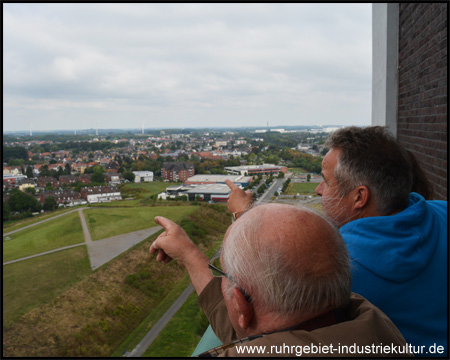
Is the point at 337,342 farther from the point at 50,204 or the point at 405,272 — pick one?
the point at 50,204

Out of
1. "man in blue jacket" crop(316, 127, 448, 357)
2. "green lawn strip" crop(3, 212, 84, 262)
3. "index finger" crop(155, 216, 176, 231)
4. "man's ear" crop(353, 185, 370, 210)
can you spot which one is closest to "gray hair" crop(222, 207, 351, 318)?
"man in blue jacket" crop(316, 127, 448, 357)

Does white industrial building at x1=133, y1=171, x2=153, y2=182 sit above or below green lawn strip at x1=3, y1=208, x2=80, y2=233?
above

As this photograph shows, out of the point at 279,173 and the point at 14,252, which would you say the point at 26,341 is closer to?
the point at 14,252

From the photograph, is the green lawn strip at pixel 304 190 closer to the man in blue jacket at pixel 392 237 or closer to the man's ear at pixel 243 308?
the man in blue jacket at pixel 392 237

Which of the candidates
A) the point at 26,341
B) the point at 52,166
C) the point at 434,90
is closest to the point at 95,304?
the point at 26,341

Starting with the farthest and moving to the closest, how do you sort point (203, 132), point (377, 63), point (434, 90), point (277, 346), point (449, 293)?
1. point (203, 132)
2. point (377, 63)
3. point (434, 90)
4. point (449, 293)
5. point (277, 346)

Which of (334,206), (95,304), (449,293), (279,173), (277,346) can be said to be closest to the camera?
(277,346)

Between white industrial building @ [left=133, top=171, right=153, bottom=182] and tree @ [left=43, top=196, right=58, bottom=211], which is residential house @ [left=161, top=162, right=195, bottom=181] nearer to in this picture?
white industrial building @ [left=133, top=171, right=153, bottom=182]

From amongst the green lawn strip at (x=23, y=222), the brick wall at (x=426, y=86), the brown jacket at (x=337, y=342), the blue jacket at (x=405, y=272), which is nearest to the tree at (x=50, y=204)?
the green lawn strip at (x=23, y=222)
